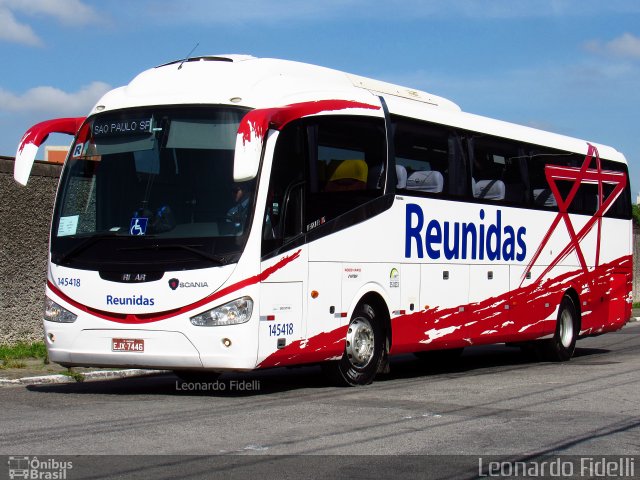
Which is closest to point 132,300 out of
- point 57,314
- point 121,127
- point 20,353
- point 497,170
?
point 57,314

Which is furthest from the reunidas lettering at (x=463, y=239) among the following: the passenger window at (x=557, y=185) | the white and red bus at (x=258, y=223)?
the passenger window at (x=557, y=185)

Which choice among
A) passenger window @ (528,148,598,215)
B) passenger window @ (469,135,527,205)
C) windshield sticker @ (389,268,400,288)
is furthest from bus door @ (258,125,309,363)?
passenger window @ (528,148,598,215)

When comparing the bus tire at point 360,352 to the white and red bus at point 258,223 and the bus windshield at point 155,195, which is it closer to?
the white and red bus at point 258,223

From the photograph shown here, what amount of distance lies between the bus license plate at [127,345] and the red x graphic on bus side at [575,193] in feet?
25.8

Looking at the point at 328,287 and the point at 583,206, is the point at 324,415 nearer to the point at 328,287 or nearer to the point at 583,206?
the point at 328,287

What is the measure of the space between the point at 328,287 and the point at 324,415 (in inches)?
109

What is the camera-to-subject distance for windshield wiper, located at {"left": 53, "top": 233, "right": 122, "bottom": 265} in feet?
40.7

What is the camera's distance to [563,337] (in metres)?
19.4

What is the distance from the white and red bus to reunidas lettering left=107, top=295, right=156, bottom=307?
0.02 metres

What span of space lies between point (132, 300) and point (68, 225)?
1299mm

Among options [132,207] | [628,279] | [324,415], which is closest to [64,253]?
[132,207]

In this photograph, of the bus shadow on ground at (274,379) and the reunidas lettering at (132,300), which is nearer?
the reunidas lettering at (132,300)

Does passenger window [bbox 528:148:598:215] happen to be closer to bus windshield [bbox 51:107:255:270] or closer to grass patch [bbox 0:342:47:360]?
bus windshield [bbox 51:107:255:270]

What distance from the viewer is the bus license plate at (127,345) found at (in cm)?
1204
